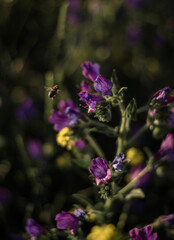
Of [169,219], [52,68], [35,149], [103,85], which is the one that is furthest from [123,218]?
[52,68]

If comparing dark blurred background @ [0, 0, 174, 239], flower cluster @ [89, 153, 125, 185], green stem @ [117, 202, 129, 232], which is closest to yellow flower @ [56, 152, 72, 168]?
dark blurred background @ [0, 0, 174, 239]

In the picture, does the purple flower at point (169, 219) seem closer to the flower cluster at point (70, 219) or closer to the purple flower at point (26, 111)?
the flower cluster at point (70, 219)

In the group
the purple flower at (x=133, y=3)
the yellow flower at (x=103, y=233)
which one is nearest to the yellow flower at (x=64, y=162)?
the yellow flower at (x=103, y=233)

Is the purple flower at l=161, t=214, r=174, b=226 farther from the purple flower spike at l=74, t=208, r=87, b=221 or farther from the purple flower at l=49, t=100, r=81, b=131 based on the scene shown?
the purple flower at l=49, t=100, r=81, b=131

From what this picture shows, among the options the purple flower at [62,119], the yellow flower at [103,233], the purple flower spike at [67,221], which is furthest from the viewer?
the yellow flower at [103,233]

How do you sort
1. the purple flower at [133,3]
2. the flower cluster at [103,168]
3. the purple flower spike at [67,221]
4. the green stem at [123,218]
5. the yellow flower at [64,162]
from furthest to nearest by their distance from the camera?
the purple flower at [133,3] < the yellow flower at [64,162] < the green stem at [123,218] < the purple flower spike at [67,221] < the flower cluster at [103,168]

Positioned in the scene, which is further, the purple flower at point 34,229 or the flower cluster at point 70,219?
the purple flower at point 34,229

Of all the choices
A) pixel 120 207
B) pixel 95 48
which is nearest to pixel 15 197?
pixel 120 207
